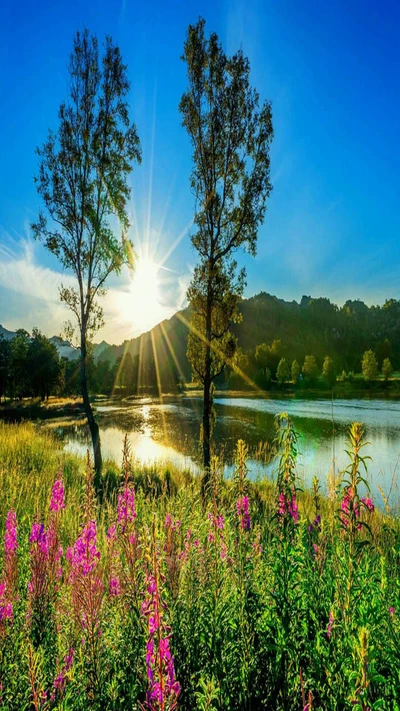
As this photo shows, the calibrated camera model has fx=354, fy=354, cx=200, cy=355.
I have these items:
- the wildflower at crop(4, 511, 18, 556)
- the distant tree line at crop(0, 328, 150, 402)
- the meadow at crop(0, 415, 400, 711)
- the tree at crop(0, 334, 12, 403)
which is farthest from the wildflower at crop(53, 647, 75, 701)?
the tree at crop(0, 334, 12, 403)

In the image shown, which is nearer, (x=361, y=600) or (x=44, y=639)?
Result: (x=361, y=600)

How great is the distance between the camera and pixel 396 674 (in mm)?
1757

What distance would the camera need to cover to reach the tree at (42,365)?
66125 millimetres

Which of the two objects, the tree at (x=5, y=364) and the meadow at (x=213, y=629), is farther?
the tree at (x=5, y=364)

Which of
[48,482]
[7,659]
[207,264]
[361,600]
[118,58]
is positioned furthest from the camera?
[118,58]

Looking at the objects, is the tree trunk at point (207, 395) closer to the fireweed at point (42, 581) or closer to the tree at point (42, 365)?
the fireweed at point (42, 581)

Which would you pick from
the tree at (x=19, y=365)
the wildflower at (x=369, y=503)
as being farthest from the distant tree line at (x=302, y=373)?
the wildflower at (x=369, y=503)

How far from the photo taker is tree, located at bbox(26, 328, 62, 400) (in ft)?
217

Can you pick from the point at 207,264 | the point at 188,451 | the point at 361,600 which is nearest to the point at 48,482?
the point at 207,264

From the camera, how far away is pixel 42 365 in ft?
217

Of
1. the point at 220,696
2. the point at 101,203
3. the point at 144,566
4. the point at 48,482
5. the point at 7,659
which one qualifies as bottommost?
the point at 48,482

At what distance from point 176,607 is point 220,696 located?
0.62 meters

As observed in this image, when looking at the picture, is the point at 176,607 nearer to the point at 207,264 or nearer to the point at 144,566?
the point at 144,566

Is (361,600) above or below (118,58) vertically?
below
